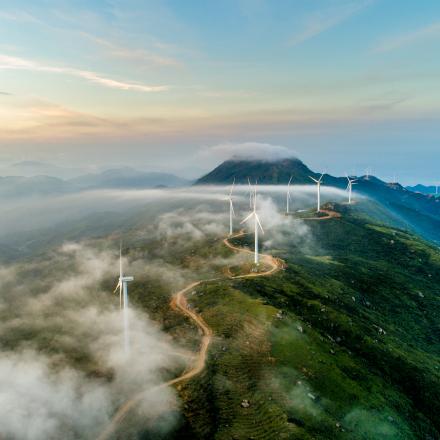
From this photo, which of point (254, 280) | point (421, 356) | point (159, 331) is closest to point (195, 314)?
point (159, 331)

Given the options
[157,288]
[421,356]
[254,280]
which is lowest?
[421,356]

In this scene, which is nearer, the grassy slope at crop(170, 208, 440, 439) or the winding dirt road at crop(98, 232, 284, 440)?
the winding dirt road at crop(98, 232, 284, 440)

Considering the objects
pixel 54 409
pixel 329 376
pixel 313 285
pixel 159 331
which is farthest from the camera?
pixel 313 285

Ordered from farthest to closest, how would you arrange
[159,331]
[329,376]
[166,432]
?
1. [159,331]
2. [329,376]
3. [166,432]

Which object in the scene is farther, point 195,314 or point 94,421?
point 195,314

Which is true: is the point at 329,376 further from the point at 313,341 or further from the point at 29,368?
the point at 29,368

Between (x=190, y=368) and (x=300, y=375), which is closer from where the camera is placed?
(x=300, y=375)

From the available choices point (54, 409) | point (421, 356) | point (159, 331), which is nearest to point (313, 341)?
point (159, 331)

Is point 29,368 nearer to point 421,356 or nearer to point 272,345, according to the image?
point 272,345

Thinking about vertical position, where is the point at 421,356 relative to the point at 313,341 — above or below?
below

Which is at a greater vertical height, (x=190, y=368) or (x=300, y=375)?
(x=300, y=375)

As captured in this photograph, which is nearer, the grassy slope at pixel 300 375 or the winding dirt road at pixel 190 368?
the winding dirt road at pixel 190 368
